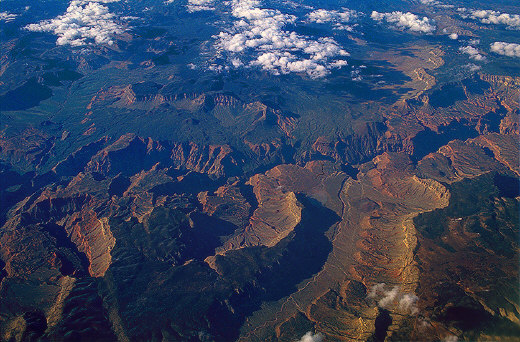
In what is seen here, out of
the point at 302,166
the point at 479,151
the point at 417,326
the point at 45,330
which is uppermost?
the point at 417,326

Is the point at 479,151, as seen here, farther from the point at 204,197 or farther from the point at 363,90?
the point at 204,197

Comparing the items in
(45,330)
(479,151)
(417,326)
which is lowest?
(479,151)

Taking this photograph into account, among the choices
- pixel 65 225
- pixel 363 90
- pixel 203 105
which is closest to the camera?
pixel 65 225

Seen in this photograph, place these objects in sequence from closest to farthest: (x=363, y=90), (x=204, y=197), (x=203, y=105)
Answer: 1. (x=204, y=197)
2. (x=203, y=105)
3. (x=363, y=90)

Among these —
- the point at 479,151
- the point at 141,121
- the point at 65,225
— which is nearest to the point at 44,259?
the point at 65,225

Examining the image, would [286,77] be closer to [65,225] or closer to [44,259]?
[65,225]

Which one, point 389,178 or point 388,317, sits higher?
point 388,317

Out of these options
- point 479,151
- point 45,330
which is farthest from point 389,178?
point 45,330

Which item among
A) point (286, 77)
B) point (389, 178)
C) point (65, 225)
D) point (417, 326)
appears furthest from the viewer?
point (286, 77)

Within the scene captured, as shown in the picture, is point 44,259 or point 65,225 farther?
point 65,225
